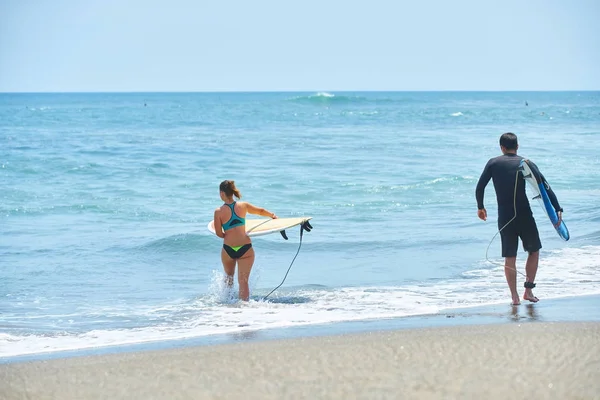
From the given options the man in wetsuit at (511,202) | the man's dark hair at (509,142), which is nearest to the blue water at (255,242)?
the man in wetsuit at (511,202)

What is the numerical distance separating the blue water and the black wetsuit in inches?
37.9

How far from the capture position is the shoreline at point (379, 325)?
6.13 m

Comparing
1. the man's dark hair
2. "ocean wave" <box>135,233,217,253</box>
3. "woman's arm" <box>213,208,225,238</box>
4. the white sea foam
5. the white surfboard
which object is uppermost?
the man's dark hair

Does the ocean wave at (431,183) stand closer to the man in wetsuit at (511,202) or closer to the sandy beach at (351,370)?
the man in wetsuit at (511,202)

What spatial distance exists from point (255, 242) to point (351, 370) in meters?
7.97

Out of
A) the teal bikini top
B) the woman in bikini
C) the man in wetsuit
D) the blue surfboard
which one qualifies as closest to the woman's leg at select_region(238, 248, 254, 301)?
the woman in bikini

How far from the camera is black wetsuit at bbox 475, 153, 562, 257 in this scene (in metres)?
7.15

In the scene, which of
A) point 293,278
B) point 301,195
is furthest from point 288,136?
point 293,278

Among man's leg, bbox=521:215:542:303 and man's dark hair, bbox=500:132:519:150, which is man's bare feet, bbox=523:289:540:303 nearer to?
man's leg, bbox=521:215:542:303

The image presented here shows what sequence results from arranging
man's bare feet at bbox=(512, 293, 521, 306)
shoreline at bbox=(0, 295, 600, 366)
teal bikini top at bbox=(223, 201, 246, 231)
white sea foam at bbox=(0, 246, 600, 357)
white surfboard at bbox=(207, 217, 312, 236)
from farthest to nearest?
1. white surfboard at bbox=(207, 217, 312, 236)
2. teal bikini top at bbox=(223, 201, 246, 231)
3. man's bare feet at bbox=(512, 293, 521, 306)
4. white sea foam at bbox=(0, 246, 600, 357)
5. shoreline at bbox=(0, 295, 600, 366)

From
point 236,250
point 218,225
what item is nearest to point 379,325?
point 236,250

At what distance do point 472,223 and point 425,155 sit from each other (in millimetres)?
13696

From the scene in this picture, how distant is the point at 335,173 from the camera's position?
2216cm

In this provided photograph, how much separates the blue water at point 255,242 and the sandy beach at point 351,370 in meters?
1.63
